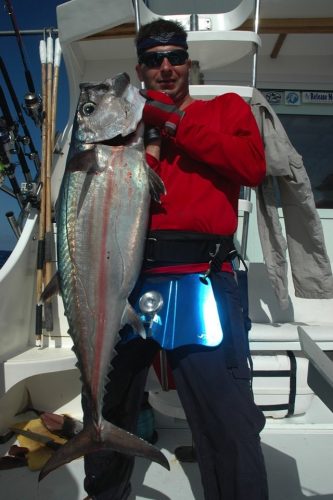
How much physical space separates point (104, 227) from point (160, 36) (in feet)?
3.07

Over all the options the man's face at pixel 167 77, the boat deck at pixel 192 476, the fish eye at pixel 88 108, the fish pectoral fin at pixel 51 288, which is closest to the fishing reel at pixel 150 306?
the fish pectoral fin at pixel 51 288

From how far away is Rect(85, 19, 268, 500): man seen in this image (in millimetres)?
1748

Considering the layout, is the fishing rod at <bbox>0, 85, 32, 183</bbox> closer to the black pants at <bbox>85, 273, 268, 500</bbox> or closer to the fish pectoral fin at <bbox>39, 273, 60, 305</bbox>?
the fish pectoral fin at <bbox>39, 273, 60, 305</bbox>

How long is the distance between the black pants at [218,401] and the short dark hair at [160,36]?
3.56 ft

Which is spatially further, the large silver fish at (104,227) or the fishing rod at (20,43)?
the fishing rod at (20,43)

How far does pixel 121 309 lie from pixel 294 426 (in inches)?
79.8

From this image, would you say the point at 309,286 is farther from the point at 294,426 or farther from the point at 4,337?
the point at 4,337

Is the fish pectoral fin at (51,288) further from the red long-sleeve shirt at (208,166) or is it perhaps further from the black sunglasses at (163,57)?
the black sunglasses at (163,57)

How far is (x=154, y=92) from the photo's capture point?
6.27ft

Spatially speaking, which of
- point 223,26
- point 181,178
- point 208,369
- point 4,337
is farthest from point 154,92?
point 4,337

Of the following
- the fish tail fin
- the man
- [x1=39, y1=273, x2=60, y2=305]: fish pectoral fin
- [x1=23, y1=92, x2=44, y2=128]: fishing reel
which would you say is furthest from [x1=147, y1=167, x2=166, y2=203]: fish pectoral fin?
[x1=23, y1=92, x2=44, y2=128]: fishing reel

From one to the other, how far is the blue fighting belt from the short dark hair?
106 centimetres

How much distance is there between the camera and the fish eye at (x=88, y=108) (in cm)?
187

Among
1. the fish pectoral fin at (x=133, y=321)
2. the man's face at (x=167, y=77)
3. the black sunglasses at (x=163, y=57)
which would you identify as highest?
the black sunglasses at (x=163, y=57)
